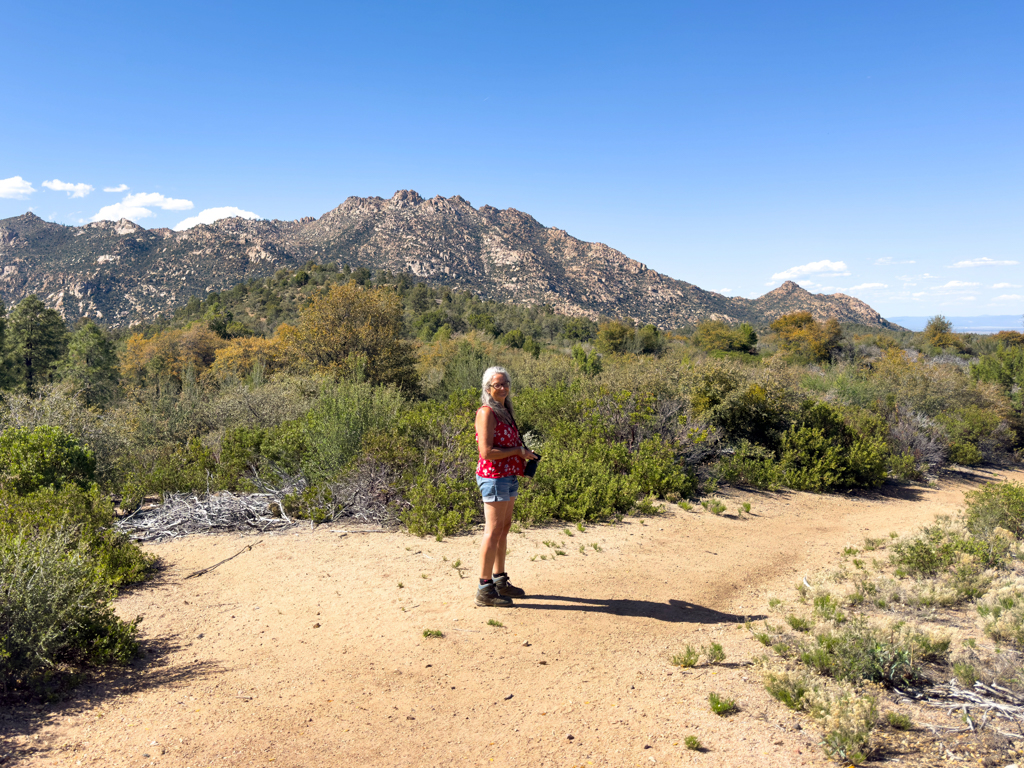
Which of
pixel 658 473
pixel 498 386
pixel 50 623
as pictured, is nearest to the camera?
pixel 50 623

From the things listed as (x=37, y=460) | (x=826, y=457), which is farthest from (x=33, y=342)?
(x=826, y=457)

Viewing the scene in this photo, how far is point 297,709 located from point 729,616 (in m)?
3.66

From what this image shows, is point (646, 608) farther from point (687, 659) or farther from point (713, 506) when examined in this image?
point (713, 506)

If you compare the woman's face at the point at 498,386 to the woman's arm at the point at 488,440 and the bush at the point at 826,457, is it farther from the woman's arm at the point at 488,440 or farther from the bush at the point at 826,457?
the bush at the point at 826,457

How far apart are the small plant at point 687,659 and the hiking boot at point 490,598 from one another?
5.08 feet

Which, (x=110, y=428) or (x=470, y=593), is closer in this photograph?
(x=470, y=593)

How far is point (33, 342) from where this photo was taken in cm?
2736

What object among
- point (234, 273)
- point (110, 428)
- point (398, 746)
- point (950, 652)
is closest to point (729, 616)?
point (950, 652)

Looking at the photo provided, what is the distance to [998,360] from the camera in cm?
2523

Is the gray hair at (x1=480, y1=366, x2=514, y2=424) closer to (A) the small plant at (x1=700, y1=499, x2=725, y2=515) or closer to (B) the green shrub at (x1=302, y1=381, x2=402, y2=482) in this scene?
(B) the green shrub at (x1=302, y1=381, x2=402, y2=482)

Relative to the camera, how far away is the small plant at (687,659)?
3.93m

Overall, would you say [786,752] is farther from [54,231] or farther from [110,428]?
[54,231]

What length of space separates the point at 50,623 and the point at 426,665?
248 cm

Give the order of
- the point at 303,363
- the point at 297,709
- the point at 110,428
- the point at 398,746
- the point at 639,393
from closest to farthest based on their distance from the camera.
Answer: the point at 398,746 → the point at 297,709 → the point at 110,428 → the point at 639,393 → the point at 303,363
